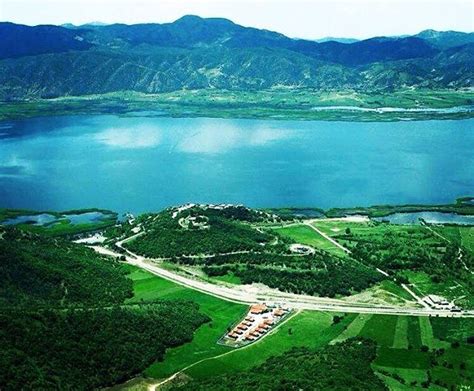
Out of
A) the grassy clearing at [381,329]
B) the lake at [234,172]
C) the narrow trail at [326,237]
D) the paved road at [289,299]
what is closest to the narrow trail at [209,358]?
the paved road at [289,299]

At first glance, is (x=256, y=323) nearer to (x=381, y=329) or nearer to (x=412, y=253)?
(x=381, y=329)

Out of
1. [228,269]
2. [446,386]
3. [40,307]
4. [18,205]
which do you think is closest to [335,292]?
[228,269]

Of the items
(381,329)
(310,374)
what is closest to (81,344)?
(310,374)

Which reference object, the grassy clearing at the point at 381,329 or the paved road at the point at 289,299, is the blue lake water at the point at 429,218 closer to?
the paved road at the point at 289,299

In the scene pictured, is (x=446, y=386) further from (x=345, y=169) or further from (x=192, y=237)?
(x=345, y=169)

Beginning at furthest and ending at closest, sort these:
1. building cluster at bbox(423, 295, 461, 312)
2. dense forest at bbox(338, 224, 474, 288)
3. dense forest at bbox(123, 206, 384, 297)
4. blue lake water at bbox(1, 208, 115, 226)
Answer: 1. blue lake water at bbox(1, 208, 115, 226)
2. dense forest at bbox(338, 224, 474, 288)
3. dense forest at bbox(123, 206, 384, 297)
4. building cluster at bbox(423, 295, 461, 312)

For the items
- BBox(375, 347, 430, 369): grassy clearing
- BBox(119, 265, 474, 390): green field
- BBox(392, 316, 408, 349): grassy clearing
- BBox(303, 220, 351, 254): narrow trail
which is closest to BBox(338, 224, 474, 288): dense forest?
BBox(303, 220, 351, 254): narrow trail

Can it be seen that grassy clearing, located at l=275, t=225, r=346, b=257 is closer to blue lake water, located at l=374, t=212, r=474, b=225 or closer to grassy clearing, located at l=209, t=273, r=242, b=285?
grassy clearing, located at l=209, t=273, r=242, b=285
